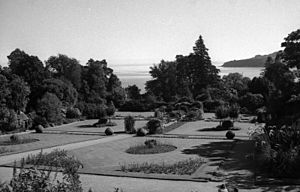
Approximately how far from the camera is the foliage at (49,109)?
41216 mm

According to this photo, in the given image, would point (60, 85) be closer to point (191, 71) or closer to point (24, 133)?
point (24, 133)

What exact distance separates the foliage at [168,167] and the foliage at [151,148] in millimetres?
3935

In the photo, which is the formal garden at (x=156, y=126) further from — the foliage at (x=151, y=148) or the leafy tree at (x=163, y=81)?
the leafy tree at (x=163, y=81)

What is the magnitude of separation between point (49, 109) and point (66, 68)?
63.7 feet

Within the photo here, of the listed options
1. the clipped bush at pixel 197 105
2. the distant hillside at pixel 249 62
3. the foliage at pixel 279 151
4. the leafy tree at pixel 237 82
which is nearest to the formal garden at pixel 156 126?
the foliage at pixel 279 151

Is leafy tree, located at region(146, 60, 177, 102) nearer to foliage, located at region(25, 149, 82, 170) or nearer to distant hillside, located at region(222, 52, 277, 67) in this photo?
distant hillside, located at region(222, 52, 277, 67)

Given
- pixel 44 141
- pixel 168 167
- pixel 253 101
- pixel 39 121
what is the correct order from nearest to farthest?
→ 1. pixel 168 167
2. pixel 44 141
3. pixel 39 121
4. pixel 253 101

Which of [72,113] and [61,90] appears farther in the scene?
[61,90]

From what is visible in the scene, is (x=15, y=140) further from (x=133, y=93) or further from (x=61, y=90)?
(x=133, y=93)

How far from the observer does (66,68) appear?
2347 inches

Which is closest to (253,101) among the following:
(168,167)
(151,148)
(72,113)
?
(72,113)

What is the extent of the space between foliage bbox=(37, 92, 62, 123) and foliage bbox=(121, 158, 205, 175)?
76.4 feet

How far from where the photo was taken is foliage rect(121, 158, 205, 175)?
18466 mm

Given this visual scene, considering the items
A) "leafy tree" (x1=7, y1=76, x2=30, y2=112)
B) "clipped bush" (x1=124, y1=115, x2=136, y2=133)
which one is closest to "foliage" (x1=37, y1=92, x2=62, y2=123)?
"leafy tree" (x1=7, y1=76, x2=30, y2=112)
